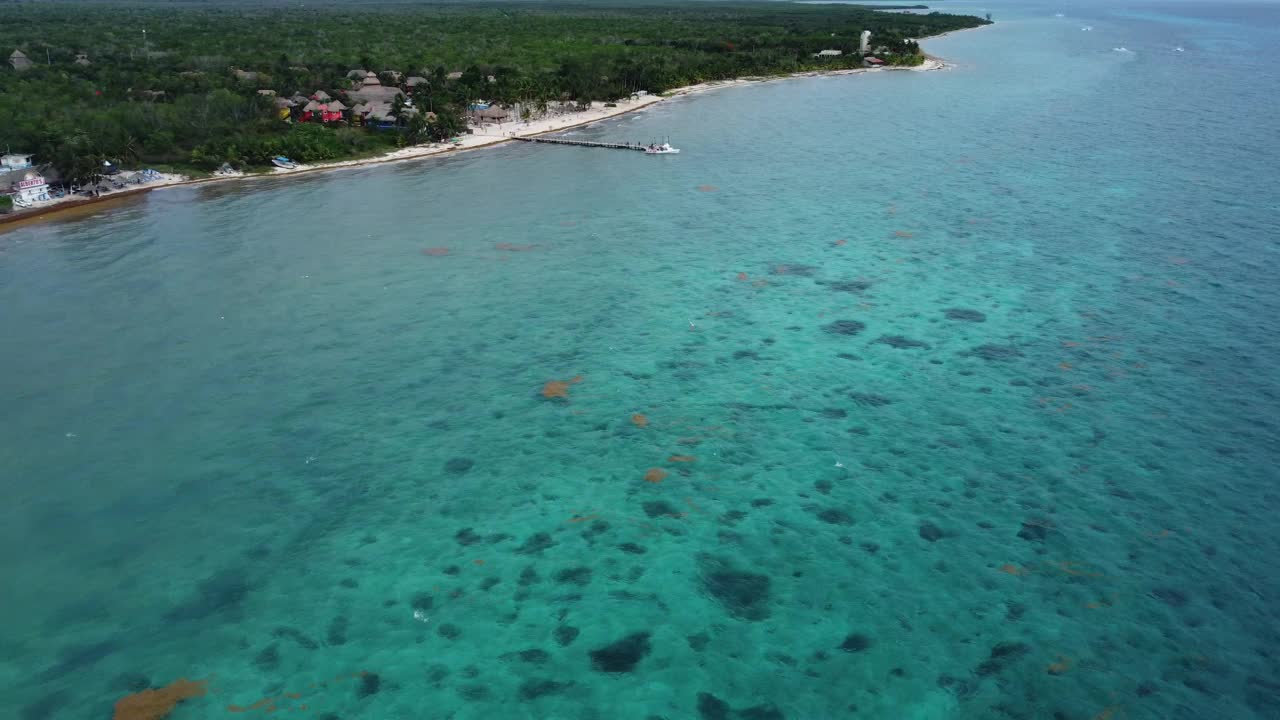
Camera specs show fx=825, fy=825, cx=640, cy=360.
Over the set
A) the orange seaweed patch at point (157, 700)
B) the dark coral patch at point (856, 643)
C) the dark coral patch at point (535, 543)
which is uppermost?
the dark coral patch at point (535, 543)

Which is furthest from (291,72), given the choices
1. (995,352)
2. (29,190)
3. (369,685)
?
(369,685)

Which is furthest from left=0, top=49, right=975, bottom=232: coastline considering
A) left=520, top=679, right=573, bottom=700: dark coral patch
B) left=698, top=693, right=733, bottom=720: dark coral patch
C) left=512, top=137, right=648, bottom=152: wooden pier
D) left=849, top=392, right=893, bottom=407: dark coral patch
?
left=698, top=693, right=733, bottom=720: dark coral patch

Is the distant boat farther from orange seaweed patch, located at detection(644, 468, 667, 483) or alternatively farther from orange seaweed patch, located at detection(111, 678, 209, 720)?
orange seaweed patch, located at detection(111, 678, 209, 720)

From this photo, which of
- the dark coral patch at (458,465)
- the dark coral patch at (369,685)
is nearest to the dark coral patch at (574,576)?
the dark coral patch at (369,685)

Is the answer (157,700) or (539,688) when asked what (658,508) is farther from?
(157,700)

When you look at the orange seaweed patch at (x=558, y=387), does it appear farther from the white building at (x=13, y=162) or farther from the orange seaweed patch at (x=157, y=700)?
the white building at (x=13, y=162)

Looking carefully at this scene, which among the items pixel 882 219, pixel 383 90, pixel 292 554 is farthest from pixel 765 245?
pixel 383 90
